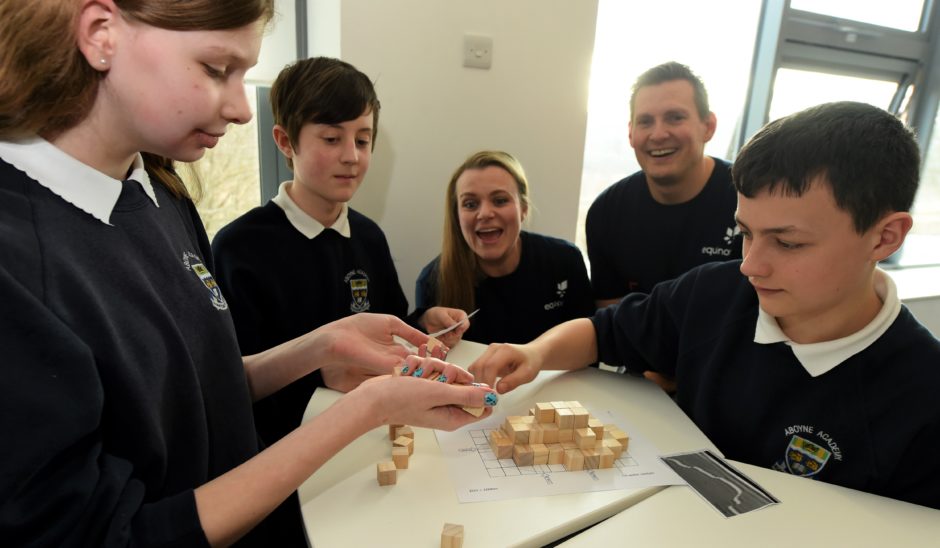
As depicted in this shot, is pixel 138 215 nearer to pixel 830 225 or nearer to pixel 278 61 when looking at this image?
pixel 830 225

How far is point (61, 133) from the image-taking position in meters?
0.73

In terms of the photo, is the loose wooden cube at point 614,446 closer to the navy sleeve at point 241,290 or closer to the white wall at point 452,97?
the navy sleeve at point 241,290

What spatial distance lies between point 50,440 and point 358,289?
1.21 metres

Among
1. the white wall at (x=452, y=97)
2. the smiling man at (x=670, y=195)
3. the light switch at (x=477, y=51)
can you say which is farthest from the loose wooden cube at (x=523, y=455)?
the light switch at (x=477, y=51)

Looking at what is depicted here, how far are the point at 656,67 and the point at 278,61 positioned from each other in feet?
5.20

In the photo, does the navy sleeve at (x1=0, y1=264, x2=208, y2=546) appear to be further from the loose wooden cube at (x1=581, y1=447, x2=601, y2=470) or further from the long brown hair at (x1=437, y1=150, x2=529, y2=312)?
the long brown hair at (x1=437, y1=150, x2=529, y2=312)

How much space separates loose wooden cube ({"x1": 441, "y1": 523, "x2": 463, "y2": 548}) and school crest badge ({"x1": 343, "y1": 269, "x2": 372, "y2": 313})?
1084 millimetres

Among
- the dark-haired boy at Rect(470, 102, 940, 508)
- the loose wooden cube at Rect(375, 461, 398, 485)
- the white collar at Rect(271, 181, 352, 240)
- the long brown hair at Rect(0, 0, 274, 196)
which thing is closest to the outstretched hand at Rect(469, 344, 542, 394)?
the dark-haired boy at Rect(470, 102, 940, 508)

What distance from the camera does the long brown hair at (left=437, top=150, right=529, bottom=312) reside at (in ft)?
6.53

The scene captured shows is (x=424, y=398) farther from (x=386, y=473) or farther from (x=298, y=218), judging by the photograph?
(x=298, y=218)

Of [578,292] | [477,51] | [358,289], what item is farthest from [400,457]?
[477,51]

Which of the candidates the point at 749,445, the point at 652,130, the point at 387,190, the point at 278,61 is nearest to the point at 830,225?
the point at 749,445

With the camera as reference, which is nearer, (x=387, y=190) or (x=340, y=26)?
(x=340, y=26)

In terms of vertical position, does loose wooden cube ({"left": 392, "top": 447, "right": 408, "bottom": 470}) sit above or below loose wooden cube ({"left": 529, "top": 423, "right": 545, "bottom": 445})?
below
